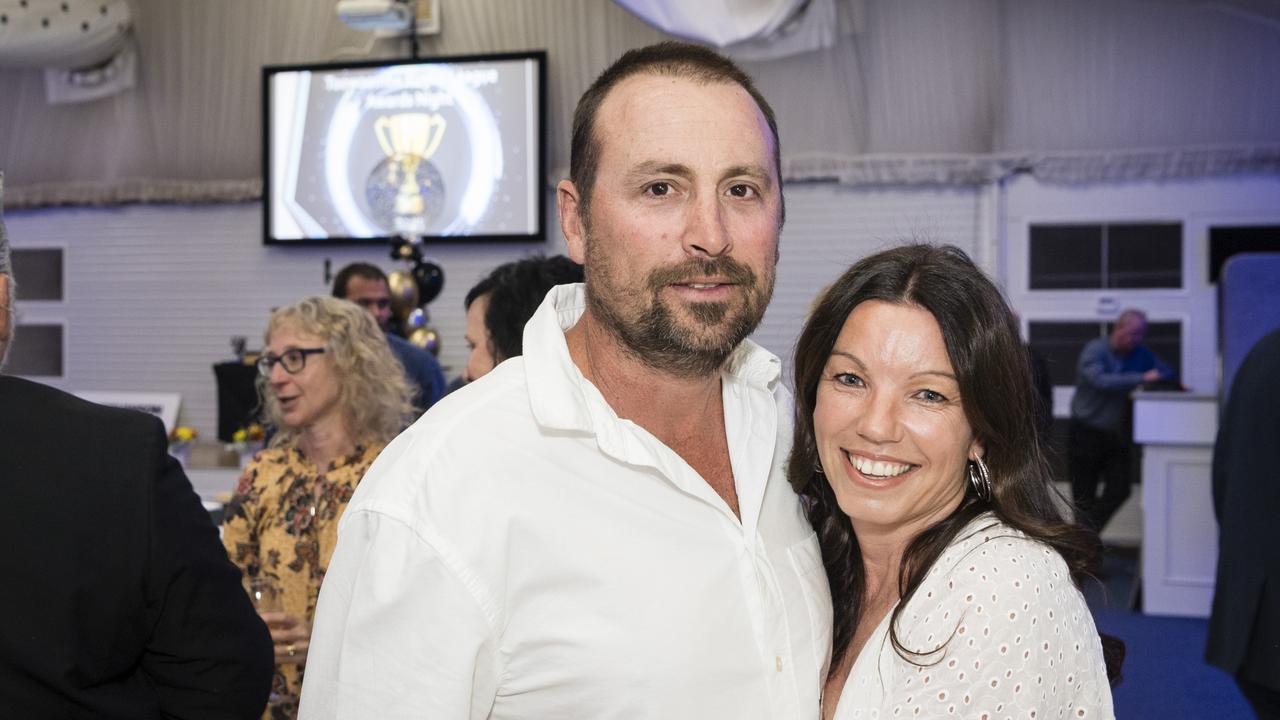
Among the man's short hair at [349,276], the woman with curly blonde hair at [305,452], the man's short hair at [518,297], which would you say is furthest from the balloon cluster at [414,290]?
the man's short hair at [518,297]

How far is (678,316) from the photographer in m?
1.44

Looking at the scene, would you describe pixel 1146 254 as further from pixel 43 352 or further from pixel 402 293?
pixel 43 352

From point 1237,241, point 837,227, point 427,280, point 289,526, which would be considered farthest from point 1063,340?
point 289,526

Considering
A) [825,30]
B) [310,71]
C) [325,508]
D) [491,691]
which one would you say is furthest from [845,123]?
[491,691]

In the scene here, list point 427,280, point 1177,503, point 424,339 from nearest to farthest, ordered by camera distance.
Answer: point 1177,503, point 424,339, point 427,280

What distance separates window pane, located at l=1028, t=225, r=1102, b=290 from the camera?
25.0ft

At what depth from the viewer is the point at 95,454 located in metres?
1.46

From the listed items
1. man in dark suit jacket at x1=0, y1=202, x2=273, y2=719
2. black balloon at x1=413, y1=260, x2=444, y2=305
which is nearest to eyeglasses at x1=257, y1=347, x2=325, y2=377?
man in dark suit jacket at x1=0, y1=202, x2=273, y2=719

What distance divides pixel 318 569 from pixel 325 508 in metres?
0.15

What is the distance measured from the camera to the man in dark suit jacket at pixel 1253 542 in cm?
274

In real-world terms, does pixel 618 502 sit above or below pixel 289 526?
above

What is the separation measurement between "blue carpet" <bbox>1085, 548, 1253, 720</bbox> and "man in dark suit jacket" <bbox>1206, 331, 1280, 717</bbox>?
1675 millimetres

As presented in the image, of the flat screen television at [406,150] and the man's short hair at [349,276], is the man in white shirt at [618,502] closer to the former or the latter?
the man's short hair at [349,276]

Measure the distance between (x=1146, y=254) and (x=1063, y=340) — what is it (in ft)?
2.52
